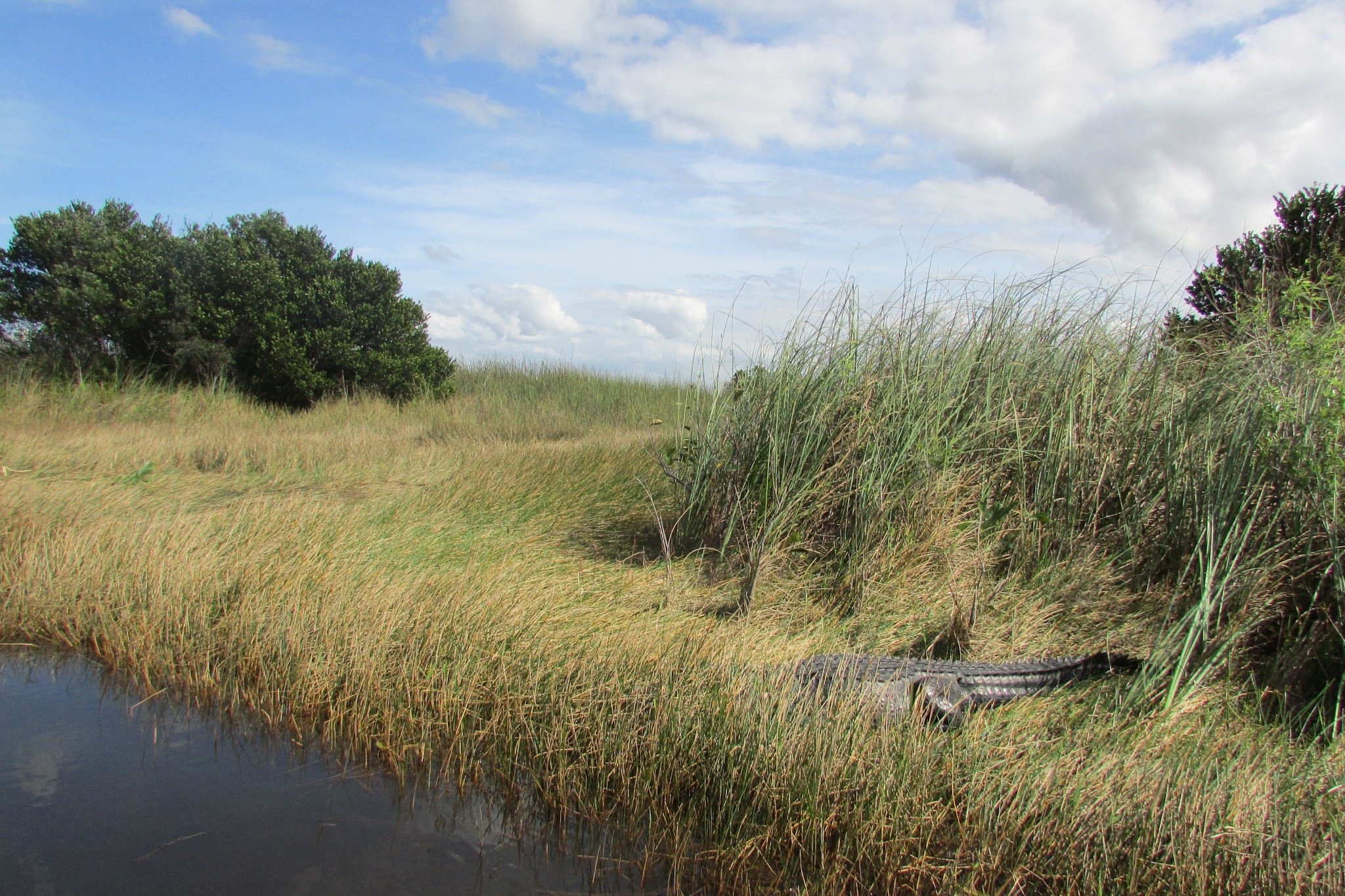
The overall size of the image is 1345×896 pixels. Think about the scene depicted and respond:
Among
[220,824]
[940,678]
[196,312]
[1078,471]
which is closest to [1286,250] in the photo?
[1078,471]

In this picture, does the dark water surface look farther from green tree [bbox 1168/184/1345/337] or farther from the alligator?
green tree [bbox 1168/184/1345/337]

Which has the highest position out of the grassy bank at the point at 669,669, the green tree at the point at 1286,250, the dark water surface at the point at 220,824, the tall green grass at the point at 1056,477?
the green tree at the point at 1286,250

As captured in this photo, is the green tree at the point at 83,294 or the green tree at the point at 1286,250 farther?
the green tree at the point at 83,294

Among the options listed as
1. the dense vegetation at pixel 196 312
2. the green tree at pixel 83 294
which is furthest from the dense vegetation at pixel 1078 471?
the green tree at pixel 83 294

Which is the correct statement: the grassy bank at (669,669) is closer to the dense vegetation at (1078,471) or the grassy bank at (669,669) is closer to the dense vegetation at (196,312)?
the dense vegetation at (1078,471)

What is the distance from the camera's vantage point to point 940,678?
11.3 feet

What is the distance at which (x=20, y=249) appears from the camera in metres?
13.2

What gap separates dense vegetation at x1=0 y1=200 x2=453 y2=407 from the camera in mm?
13055

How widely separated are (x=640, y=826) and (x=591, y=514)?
3.81 metres

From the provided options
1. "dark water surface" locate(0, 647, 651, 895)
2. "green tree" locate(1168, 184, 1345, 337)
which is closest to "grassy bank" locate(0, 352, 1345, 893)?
"dark water surface" locate(0, 647, 651, 895)

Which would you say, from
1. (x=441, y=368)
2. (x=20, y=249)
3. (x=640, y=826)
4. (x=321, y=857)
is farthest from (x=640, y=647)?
(x=20, y=249)

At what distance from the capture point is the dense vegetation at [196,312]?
13055 mm

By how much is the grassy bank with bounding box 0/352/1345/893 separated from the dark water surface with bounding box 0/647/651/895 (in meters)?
0.22

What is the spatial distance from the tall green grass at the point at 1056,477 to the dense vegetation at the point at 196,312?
9001mm
